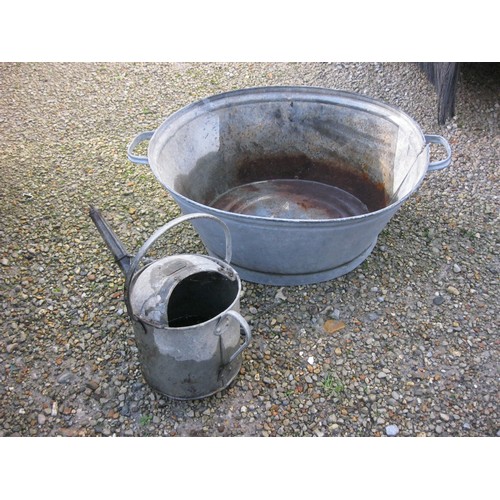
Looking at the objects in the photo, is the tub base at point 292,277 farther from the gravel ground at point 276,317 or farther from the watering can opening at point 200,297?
the watering can opening at point 200,297

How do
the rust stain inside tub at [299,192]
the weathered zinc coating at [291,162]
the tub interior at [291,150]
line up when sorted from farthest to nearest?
the rust stain inside tub at [299,192]
the tub interior at [291,150]
the weathered zinc coating at [291,162]

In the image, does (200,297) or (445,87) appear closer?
(200,297)

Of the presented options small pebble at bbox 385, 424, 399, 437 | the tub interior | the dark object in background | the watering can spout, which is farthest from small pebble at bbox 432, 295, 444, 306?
the dark object in background

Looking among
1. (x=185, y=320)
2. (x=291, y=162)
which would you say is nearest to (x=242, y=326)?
(x=185, y=320)

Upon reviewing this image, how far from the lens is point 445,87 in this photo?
12.9 feet

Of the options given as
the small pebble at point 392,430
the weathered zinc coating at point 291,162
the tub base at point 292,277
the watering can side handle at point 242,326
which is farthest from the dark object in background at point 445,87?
the watering can side handle at point 242,326

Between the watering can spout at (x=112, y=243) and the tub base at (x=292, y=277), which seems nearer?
the watering can spout at (x=112, y=243)

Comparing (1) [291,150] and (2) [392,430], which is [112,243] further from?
(1) [291,150]

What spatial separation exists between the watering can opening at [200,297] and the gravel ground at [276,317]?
0.31m

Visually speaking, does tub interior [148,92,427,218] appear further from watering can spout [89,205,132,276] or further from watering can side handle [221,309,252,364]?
watering can side handle [221,309,252,364]

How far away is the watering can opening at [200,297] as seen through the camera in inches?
87.6

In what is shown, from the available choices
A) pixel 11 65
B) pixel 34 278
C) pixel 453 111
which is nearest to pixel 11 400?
pixel 34 278

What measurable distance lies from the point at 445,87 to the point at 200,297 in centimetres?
281

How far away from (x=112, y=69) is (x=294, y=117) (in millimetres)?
2789
